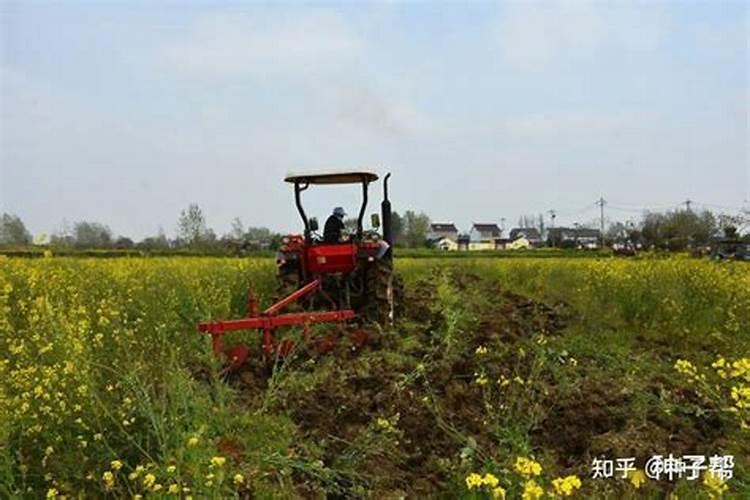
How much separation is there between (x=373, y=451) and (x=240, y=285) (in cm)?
639

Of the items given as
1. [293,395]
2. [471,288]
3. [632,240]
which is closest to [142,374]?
[293,395]

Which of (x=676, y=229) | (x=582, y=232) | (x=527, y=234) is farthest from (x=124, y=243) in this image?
(x=527, y=234)

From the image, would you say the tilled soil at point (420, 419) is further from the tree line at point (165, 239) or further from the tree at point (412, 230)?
the tree at point (412, 230)

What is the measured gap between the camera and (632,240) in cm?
4309

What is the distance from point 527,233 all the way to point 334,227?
3119 inches

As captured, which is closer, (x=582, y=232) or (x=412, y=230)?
(x=412, y=230)

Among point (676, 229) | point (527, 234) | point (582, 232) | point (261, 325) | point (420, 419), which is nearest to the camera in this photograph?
point (420, 419)

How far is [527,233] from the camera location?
280ft

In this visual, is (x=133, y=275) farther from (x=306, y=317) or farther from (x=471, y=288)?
(x=471, y=288)

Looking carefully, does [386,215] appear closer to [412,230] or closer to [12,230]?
[12,230]

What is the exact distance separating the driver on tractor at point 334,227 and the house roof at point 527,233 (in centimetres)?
7435

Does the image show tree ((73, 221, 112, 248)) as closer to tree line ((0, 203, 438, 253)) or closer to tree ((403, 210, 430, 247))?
tree line ((0, 203, 438, 253))

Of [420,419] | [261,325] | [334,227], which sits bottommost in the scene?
[420,419]

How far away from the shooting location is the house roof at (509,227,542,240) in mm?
83125
